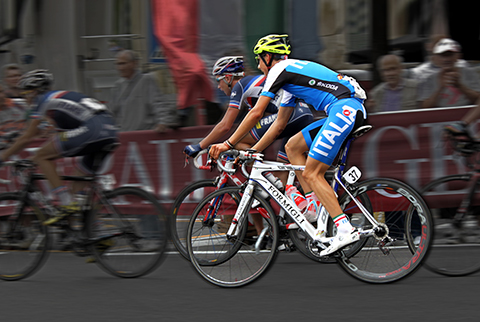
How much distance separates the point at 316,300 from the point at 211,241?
1176mm

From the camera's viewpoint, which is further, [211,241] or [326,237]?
[211,241]

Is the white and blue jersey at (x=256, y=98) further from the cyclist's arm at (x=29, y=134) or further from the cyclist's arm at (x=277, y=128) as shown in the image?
the cyclist's arm at (x=29, y=134)

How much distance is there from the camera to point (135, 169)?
838cm

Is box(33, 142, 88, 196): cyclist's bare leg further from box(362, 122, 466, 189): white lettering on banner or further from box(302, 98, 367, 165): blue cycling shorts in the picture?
box(362, 122, 466, 189): white lettering on banner

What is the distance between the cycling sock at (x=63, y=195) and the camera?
20.5 ft

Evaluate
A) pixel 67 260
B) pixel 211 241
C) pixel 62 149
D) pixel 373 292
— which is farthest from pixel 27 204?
pixel 373 292

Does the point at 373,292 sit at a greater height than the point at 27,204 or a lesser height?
lesser

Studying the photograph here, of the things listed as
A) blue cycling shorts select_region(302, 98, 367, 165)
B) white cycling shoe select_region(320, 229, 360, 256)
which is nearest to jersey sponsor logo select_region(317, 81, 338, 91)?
blue cycling shorts select_region(302, 98, 367, 165)

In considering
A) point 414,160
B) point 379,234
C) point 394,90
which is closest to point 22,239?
point 379,234

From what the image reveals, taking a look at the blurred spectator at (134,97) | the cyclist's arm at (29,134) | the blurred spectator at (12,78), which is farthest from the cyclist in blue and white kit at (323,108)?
the blurred spectator at (12,78)

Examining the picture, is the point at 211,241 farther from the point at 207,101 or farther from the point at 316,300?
the point at 207,101

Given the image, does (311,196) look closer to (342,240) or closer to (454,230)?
(342,240)

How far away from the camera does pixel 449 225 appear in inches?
237

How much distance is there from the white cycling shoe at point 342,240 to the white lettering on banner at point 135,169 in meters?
3.41
